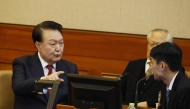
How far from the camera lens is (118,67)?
5.41 m

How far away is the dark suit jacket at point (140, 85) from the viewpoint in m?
4.51

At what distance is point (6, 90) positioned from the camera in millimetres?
4105

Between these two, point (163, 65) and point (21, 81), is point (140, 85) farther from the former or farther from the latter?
point (21, 81)

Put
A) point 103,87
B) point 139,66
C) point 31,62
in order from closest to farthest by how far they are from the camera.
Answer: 1. point 103,87
2. point 31,62
3. point 139,66

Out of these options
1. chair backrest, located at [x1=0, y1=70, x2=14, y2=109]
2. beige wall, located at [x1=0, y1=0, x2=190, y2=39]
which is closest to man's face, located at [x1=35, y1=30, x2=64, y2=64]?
chair backrest, located at [x1=0, y1=70, x2=14, y2=109]

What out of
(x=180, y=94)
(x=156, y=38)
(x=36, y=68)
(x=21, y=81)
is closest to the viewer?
(x=180, y=94)

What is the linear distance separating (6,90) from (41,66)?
45 cm

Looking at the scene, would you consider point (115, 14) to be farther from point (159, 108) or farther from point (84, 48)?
point (159, 108)

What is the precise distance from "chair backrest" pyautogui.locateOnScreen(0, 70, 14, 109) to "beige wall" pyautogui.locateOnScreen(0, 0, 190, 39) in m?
1.60

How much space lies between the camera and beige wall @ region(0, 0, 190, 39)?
5.25 m

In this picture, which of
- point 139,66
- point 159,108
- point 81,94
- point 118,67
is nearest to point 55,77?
point 81,94

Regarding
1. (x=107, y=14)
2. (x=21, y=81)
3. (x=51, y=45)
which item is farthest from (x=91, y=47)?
(x=21, y=81)

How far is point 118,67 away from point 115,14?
0.66 metres

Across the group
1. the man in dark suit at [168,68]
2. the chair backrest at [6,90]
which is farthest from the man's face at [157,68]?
the chair backrest at [6,90]
